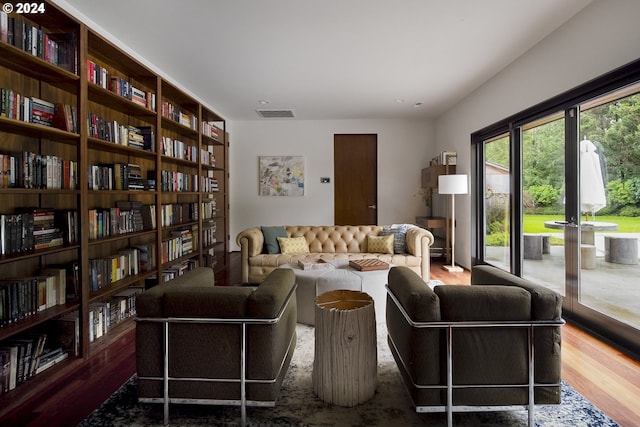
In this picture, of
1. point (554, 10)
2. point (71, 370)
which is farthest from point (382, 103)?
point (71, 370)

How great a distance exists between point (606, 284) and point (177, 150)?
4.48 m

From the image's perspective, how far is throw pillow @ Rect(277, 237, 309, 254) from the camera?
178 inches

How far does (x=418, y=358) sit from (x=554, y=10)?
9.98 feet

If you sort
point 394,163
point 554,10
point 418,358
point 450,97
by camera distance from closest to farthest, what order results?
1. point 418,358
2. point 554,10
3. point 450,97
4. point 394,163

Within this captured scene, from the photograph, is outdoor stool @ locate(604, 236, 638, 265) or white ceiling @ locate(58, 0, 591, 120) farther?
white ceiling @ locate(58, 0, 591, 120)

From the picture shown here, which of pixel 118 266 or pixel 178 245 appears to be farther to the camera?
pixel 178 245

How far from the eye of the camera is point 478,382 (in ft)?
5.22

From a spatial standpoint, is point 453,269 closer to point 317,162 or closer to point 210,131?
point 317,162

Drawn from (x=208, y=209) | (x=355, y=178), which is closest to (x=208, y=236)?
(x=208, y=209)

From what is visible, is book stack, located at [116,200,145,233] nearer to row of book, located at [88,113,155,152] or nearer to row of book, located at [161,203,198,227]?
row of book, located at [161,203,198,227]

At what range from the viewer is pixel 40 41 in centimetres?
219

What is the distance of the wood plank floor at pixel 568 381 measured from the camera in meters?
1.80

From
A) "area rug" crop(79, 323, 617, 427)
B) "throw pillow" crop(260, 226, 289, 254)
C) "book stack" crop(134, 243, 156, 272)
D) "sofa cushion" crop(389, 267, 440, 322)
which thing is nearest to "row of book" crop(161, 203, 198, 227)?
"book stack" crop(134, 243, 156, 272)

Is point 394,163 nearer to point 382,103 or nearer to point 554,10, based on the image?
point 382,103
